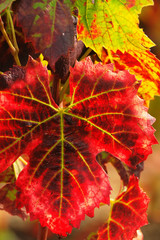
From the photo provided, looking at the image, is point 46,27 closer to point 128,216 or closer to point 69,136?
point 69,136

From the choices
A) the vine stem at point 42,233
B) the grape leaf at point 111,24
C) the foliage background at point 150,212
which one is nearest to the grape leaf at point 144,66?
the grape leaf at point 111,24

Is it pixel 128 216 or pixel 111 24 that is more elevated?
pixel 111 24

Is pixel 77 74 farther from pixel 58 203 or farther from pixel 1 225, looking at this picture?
pixel 1 225

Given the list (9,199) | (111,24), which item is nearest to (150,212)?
(9,199)

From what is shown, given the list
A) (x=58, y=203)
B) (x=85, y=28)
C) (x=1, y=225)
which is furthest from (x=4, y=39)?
(x=1, y=225)

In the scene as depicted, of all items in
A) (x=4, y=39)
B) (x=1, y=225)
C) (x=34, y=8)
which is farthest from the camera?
(x=1, y=225)

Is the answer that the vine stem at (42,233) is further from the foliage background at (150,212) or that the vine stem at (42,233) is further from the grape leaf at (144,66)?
the foliage background at (150,212)
